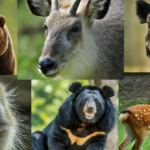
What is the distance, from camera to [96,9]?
2.30 meters

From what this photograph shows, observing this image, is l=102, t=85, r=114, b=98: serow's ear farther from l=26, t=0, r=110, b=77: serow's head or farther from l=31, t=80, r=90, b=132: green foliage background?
l=26, t=0, r=110, b=77: serow's head

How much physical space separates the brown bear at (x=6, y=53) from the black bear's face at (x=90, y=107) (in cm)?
69

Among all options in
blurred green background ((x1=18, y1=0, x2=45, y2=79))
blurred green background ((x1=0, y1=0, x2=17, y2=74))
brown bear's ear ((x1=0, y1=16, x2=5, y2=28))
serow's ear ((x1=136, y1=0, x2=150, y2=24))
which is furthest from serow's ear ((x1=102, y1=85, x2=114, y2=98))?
brown bear's ear ((x1=0, y1=16, x2=5, y2=28))

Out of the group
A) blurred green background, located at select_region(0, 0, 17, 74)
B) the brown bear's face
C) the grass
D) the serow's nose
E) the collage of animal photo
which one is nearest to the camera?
the serow's nose

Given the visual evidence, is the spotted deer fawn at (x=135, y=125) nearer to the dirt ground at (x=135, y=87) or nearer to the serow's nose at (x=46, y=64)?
the dirt ground at (x=135, y=87)

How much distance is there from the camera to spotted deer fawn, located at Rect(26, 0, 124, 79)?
7.15ft

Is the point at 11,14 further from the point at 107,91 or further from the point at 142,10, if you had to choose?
the point at 142,10

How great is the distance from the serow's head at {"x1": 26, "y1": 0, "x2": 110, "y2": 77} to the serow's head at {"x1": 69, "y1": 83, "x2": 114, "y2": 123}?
29cm

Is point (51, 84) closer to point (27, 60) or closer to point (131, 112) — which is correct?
point (27, 60)

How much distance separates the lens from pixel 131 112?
2713 millimetres

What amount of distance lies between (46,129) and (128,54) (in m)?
1.06

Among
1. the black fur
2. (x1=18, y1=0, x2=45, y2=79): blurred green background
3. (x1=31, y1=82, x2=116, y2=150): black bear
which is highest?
(x1=18, y1=0, x2=45, y2=79): blurred green background

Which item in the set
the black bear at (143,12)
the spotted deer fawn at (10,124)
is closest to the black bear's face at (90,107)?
the spotted deer fawn at (10,124)

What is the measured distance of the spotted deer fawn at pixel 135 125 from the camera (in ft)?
8.69
